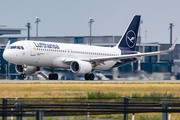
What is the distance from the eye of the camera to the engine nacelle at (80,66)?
39.9m

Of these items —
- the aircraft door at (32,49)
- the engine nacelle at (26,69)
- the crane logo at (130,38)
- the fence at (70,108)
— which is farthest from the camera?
the crane logo at (130,38)

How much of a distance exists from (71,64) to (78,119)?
28.2 meters

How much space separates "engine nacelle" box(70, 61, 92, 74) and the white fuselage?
831mm

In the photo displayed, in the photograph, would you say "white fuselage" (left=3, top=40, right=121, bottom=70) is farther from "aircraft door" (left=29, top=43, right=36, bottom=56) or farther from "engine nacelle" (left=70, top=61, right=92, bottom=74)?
"engine nacelle" (left=70, top=61, right=92, bottom=74)

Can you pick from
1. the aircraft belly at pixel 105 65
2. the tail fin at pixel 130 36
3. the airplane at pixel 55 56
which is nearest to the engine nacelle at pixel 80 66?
the airplane at pixel 55 56

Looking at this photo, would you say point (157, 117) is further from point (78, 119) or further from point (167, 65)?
point (167, 65)

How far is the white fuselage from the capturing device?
126 ft

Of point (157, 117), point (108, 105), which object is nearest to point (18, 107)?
point (108, 105)

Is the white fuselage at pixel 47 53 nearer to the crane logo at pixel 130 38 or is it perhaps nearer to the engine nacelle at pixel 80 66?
the engine nacelle at pixel 80 66

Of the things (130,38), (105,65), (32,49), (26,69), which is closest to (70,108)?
(32,49)

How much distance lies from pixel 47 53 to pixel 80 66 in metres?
3.70

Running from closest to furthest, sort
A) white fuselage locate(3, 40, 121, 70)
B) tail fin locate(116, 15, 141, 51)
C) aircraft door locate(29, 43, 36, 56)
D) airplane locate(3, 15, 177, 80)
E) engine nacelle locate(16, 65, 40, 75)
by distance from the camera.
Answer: white fuselage locate(3, 40, 121, 70) < airplane locate(3, 15, 177, 80) < aircraft door locate(29, 43, 36, 56) < engine nacelle locate(16, 65, 40, 75) < tail fin locate(116, 15, 141, 51)

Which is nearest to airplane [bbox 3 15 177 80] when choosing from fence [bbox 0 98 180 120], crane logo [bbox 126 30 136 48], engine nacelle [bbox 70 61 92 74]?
engine nacelle [bbox 70 61 92 74]

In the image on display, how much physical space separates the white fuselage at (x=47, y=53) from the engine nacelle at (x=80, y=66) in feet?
2.73
